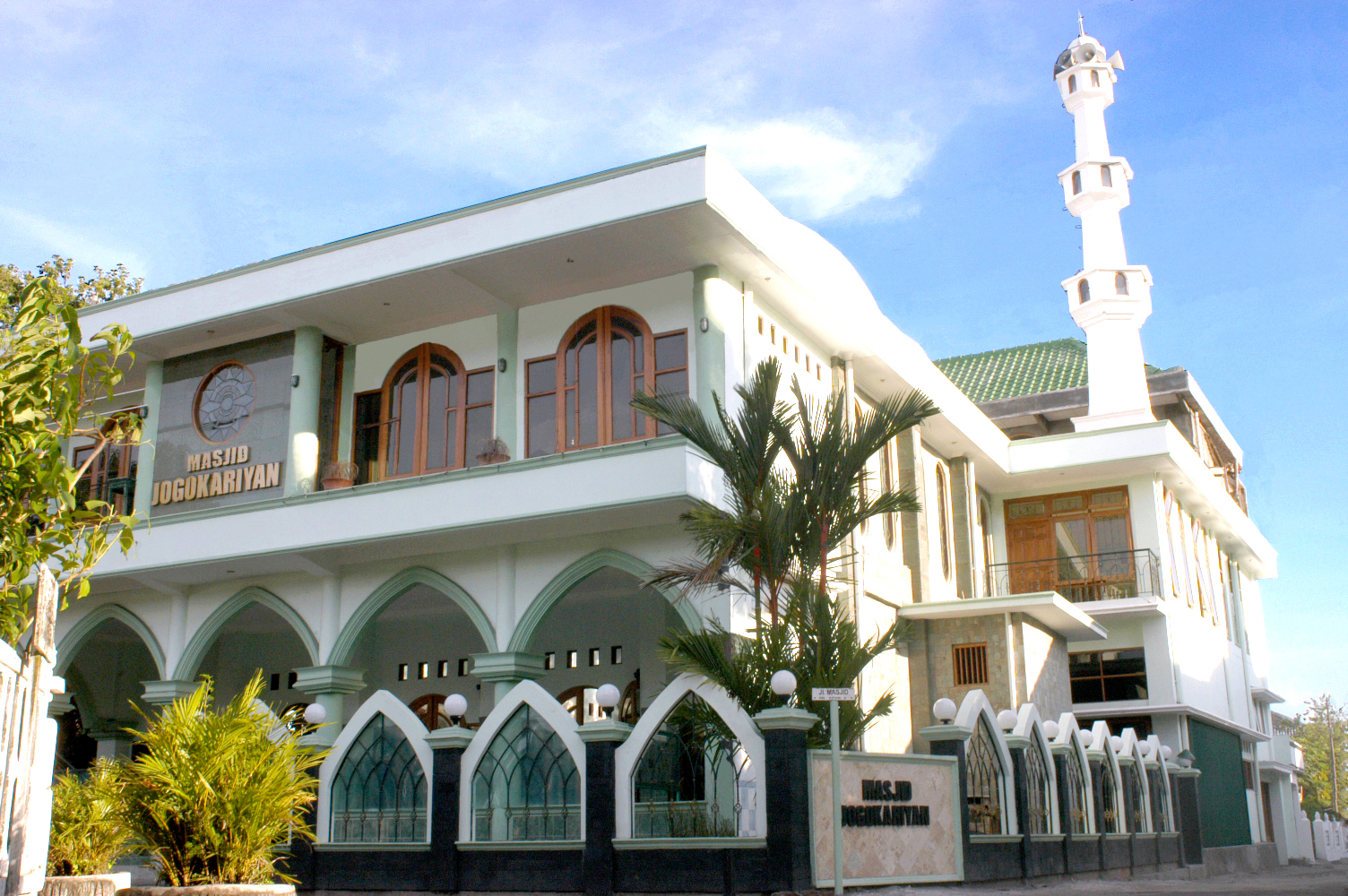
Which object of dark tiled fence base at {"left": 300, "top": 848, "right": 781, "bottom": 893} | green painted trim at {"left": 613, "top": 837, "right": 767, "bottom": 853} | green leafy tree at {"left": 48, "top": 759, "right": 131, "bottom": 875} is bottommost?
dark tiled fence base at {"left": 300, "top": 848, "right": 781, "bottom": 893}

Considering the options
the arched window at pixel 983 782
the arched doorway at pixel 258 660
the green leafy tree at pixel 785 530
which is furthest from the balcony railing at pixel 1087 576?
the arched doorway at pixel 258 660

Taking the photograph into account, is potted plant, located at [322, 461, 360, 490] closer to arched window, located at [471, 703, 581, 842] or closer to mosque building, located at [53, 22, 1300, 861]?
mosque building, located at [53, 22, 1300, 861]

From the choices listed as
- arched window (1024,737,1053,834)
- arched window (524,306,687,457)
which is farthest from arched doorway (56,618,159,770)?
arched window (1024,737,1053,834)

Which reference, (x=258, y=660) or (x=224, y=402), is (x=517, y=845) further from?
(x=258, y=660)

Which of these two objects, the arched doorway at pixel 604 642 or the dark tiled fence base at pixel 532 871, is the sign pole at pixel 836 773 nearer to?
the dark tiled fence base at pixel 532 871

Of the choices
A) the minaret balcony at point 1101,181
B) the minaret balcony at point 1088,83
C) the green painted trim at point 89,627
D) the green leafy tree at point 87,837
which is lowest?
the green leafy tree at point 87,837

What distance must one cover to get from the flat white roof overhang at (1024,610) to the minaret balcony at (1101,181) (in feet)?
31.8

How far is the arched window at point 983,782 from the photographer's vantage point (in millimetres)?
12680

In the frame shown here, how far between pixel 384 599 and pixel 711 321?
18.4ft

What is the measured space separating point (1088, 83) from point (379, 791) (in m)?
21.2

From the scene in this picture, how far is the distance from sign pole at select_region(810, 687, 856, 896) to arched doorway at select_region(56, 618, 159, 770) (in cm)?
1433

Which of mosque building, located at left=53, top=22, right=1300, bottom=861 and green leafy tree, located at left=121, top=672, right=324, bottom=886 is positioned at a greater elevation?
mosque building, located at left=53, top=22, right=1300, bottom=861

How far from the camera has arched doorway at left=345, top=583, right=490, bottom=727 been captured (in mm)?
19922

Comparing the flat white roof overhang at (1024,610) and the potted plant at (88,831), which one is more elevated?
the flat white roof overhang at (1024,610)
